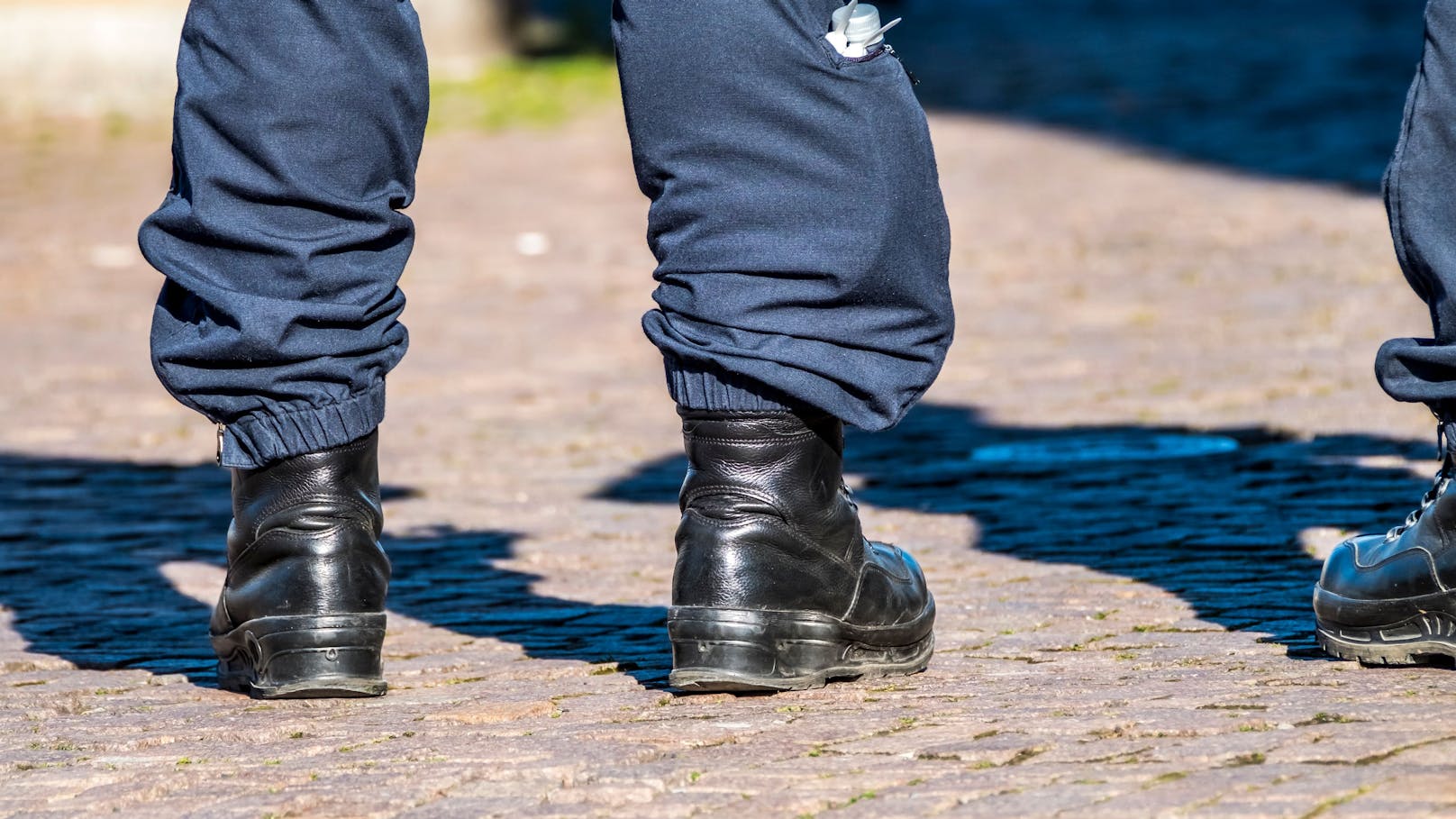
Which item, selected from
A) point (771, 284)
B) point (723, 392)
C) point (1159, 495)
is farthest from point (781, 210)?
point (1159, 495)

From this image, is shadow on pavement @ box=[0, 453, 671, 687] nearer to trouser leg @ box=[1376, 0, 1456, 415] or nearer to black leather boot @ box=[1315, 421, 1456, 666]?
Answer: black leather boot @ box=[1315, 421, 1456, 666]

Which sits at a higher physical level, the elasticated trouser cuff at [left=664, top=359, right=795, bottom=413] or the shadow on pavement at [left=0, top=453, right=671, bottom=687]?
the elasticated trouser cuff at [left=664, top=359, right=795, bottom=413]

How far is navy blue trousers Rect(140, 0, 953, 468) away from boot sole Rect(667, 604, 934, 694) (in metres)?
0.26

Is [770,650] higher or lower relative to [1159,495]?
higher

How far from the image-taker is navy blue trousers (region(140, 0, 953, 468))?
8.32 feet

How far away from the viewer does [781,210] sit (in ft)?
8.32

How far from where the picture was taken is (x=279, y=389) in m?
2.59

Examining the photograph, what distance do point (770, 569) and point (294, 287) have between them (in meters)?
0.65

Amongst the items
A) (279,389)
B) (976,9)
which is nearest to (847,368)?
(279,389)

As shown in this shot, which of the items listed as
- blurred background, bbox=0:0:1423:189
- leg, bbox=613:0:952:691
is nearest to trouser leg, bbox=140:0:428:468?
leg, bbox=613:0:952:691

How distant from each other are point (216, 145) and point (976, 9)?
22.2 meters

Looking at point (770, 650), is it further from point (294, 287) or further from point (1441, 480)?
point (1441, 480)

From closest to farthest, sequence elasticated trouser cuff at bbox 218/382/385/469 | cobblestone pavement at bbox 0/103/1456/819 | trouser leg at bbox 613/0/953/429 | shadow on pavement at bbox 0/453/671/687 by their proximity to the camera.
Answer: cobblestone pavement at bbox 0/103/1456/819
trouser leg at bbox 613/0/953/429
elasticated trouser cuff at bbox 218/382/385/469
shadow on pavement at bbox 0/453/671/687

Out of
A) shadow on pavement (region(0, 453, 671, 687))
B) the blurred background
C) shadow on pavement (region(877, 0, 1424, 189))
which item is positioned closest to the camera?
shadow on pavement (region(0, 453, 671, 687))
